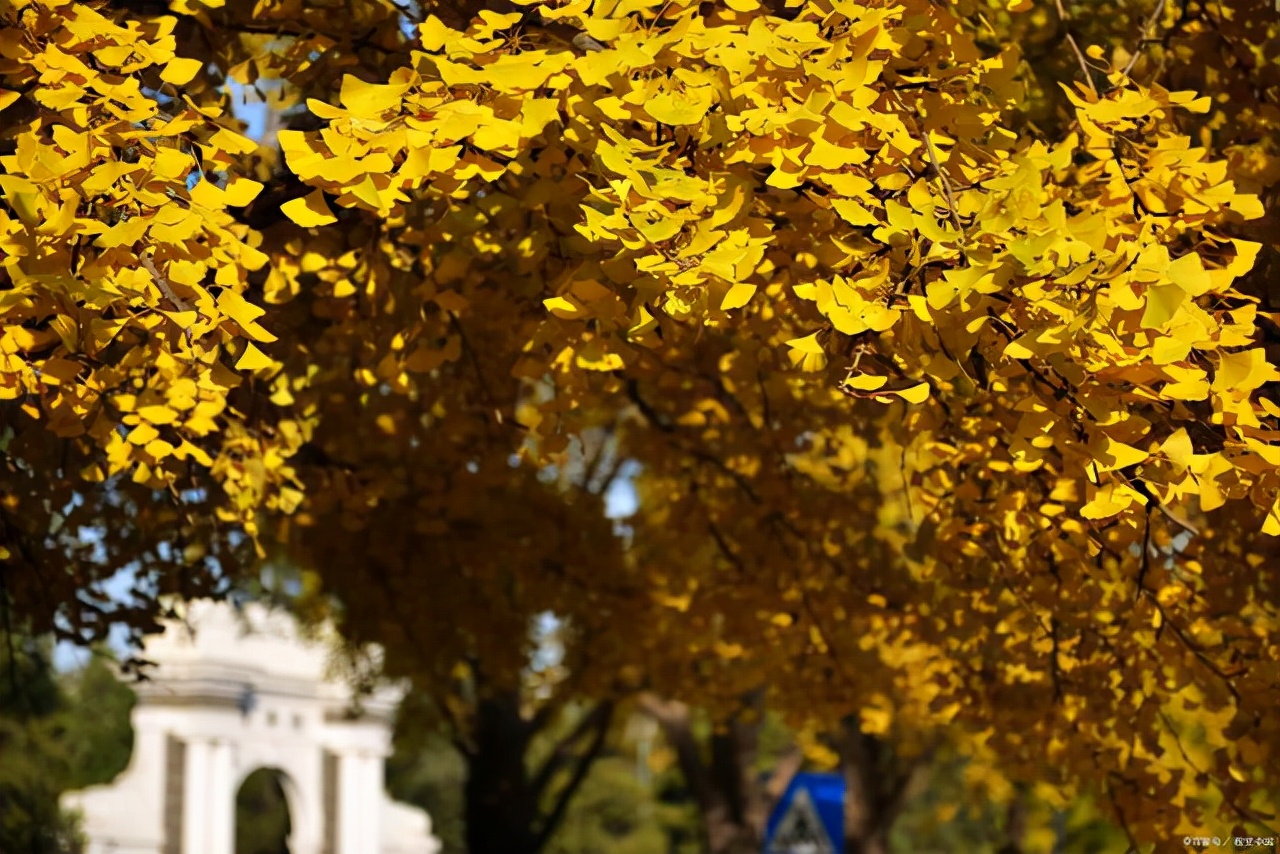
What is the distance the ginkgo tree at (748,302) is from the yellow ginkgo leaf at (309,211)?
11 mm

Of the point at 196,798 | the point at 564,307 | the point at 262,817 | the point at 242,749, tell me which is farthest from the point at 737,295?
the point at 262,817

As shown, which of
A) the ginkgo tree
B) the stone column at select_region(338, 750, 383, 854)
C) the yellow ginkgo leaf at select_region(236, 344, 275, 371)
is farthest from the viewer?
the stone column at select_region(338, 750, 383, 854)

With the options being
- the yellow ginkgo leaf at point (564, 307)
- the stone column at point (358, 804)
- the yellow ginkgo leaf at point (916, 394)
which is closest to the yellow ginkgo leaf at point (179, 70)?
the yellow ginkgo leaf at point (564, 307)

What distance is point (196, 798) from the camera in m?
18.2

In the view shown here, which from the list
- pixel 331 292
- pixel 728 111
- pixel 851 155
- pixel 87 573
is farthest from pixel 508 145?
pixel 87 573

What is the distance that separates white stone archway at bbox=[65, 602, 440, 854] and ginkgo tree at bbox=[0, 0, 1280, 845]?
31.8 feet

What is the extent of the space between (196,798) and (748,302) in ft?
48.4

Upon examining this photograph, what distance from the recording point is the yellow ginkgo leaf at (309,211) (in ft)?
13.3

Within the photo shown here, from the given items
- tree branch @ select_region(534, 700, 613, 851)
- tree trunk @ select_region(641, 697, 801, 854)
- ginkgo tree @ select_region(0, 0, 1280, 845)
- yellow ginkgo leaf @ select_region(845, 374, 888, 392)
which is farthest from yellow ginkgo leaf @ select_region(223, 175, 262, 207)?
tree trunk @ select_region(641, 697, 801, 854)

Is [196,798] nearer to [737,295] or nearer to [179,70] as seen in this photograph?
[179,70]

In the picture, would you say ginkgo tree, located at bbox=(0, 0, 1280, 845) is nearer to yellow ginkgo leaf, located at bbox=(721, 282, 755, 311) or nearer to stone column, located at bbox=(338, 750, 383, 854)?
yellow ginkgo leaf, located at bbox=(721, 282, 755, 311)

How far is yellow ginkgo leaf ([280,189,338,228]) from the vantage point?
405 cm

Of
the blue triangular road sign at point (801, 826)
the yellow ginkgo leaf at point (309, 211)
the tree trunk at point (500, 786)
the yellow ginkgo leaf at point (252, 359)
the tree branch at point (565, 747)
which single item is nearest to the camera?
the yellow ginkgo leaf at point (252, 359)

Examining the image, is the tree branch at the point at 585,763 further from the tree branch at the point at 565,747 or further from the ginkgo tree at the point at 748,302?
the ginkgo tree at the point at 748,302
